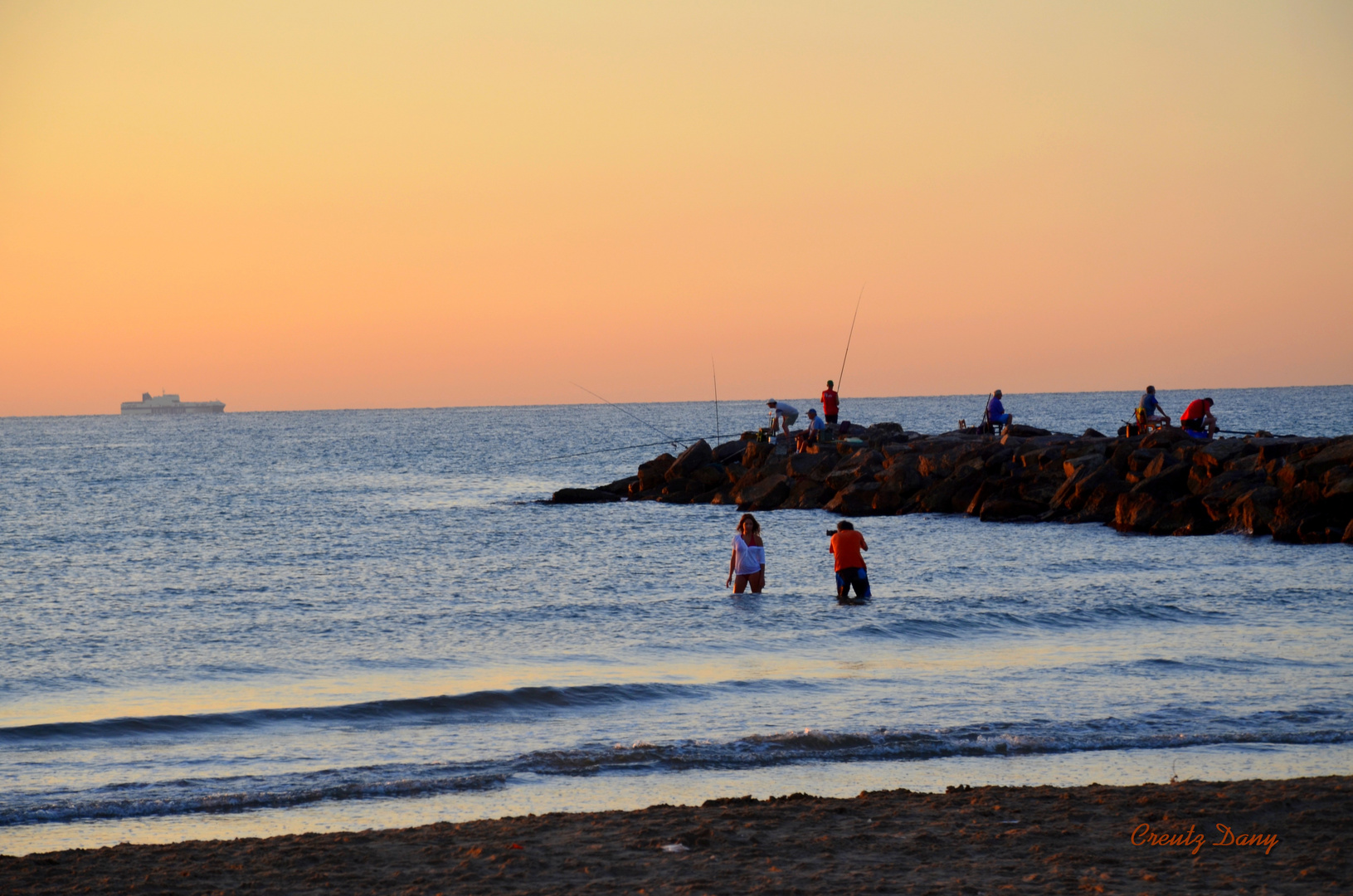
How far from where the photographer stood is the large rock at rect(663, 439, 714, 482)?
118 ft

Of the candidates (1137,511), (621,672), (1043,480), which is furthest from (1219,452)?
(621,672)

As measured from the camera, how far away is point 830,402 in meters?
33.2

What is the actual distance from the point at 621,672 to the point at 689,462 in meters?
24.1

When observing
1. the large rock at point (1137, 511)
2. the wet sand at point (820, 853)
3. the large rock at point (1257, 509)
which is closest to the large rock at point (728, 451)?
the large rock at point (1137, 511)

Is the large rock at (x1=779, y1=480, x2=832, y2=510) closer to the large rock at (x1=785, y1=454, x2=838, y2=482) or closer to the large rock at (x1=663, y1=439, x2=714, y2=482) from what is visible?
the large rock at (x1=785, y1=454, x2=838, y2=482)

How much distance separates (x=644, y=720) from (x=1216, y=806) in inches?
187

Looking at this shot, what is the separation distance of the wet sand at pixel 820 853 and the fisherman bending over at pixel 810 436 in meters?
27.2

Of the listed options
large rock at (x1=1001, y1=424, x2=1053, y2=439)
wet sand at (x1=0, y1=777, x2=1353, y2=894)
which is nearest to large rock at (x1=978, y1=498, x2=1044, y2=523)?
large rock at (x1=1001, y1=424, x2=1053, y2=439)

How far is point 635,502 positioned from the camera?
35.8 metres

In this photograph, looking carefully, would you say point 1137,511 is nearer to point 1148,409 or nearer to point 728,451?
point 1148,409

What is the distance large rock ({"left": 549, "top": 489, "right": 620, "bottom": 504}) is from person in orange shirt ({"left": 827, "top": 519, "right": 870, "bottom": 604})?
20464mm

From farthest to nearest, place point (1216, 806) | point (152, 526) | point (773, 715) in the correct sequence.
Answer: point (152, 526) < point (773, 715) < point (1216, 806)

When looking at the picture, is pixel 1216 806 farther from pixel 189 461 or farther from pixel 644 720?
pixel 189 461

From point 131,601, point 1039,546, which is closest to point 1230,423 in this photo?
point 1039,546
